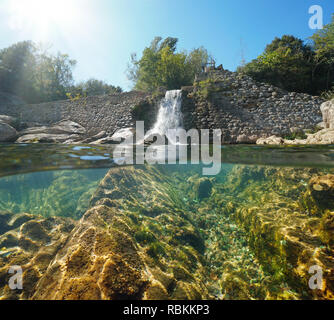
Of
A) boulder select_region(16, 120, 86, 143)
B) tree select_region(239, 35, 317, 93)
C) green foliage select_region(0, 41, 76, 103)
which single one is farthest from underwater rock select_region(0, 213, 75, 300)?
green foliage select_region(0, 41, 76, 103)

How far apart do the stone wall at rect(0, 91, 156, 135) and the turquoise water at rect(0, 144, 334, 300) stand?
841cm

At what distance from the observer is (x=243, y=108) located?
1074cm

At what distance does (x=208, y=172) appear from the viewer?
1519 centimetres

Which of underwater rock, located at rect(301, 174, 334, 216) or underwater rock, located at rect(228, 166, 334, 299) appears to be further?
underwater rock, located at rect(301, 174, 334, 216)

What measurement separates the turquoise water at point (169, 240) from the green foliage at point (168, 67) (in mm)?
11637

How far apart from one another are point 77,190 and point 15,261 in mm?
6186

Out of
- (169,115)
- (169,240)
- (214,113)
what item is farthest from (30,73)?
(169,240)

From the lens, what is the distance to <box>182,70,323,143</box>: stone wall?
9.52 metres

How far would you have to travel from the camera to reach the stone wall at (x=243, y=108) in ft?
31.2

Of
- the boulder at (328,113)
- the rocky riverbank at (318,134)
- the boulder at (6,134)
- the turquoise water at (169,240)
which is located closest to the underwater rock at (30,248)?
the turquoise water at (169,240)

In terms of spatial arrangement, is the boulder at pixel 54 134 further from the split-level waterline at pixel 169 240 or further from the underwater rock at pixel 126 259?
the underwater rock at pixel 126 259

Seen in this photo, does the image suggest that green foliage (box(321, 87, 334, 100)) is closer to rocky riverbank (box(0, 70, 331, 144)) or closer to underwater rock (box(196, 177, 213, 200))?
rocky riverbank (box(0, 70, 331, 144))
